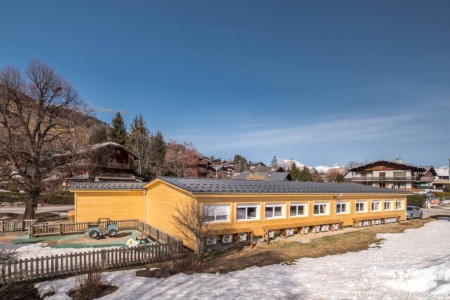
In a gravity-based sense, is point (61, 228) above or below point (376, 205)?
below

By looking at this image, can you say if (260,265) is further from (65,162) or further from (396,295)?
(65,162)

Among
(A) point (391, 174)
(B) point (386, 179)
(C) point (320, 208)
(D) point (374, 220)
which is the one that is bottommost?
(D) point (374, 220)

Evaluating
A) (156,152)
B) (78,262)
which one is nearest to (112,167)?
(156,152)

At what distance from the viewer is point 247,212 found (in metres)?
20.7

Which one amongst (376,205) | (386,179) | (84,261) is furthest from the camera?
(386,179)

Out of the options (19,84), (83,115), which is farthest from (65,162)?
(19,84)

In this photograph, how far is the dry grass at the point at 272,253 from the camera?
14211 mm

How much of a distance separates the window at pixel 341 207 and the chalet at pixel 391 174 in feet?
177

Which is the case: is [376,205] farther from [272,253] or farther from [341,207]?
[272,253]

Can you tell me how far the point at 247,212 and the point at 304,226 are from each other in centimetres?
587

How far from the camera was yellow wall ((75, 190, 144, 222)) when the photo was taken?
25000mm

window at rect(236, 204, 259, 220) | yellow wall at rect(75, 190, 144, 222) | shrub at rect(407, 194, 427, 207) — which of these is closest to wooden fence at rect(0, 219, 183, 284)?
window at rect(236, 204, 259, 220)

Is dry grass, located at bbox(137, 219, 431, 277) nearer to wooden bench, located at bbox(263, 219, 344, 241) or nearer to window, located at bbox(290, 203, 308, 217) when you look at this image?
wooden bench, located at bbox(263, 219, 344, 241)

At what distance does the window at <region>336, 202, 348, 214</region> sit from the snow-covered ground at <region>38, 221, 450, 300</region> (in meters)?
10.5
